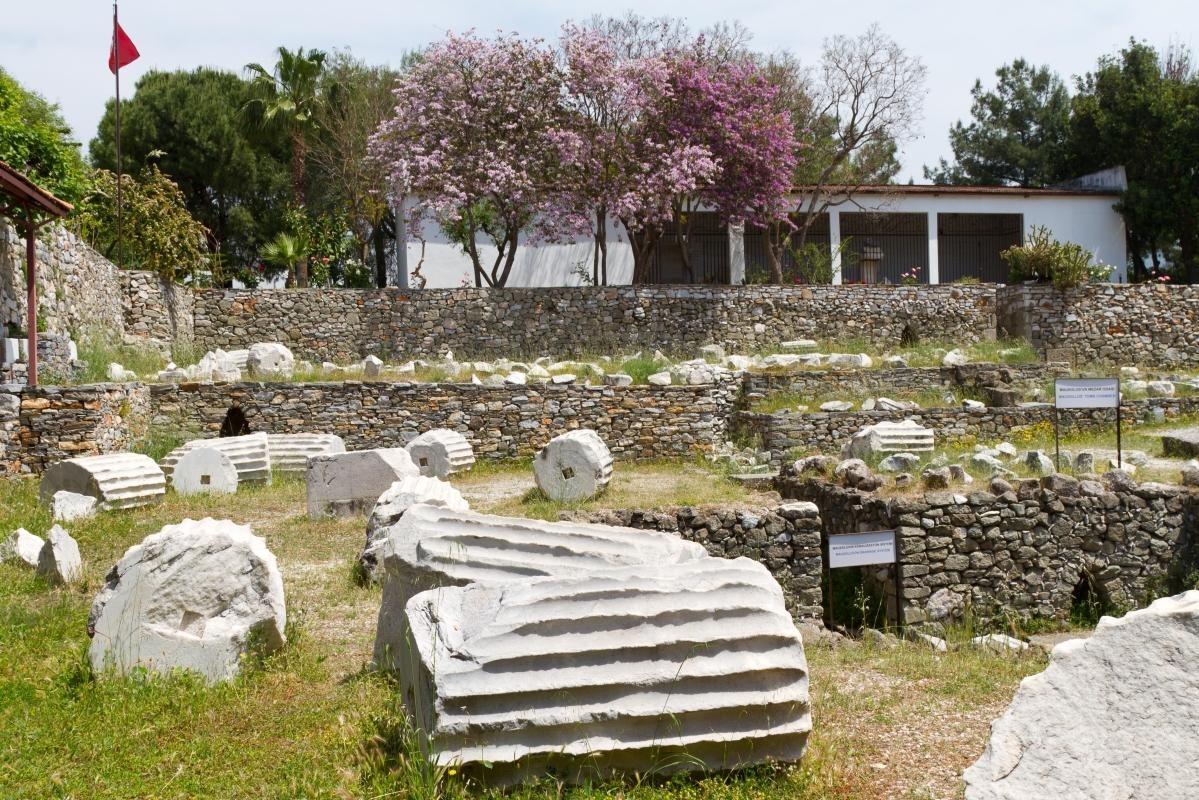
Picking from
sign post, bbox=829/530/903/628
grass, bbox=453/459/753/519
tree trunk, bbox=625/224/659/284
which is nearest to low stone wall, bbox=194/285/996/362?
tree trunk, bbox=625/224/659/284

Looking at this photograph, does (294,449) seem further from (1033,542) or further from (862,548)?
(1033,542)

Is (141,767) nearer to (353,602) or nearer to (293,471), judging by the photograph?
(353,602)

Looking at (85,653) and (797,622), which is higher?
(85,653)

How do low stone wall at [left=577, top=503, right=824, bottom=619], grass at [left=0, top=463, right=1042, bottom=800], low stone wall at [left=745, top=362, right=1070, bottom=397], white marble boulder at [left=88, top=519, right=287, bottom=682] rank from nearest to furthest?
grass at [left=0, top=463, right=1042, bottom=800] → white marble boulder at [left=88, top=519, right=287, bottom=682] → low stone wall at [left=577, top=503, right=824, bottom=619] → low stone wall at [left=745, top=362, right=1070, bottom=397]

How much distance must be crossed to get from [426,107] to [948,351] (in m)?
12.4

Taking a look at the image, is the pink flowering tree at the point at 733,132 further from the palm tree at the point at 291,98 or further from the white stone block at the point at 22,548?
the white stone block at the point at 22,548

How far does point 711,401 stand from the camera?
17406 millimetres

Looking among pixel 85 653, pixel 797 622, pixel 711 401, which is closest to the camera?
pixel 85 653

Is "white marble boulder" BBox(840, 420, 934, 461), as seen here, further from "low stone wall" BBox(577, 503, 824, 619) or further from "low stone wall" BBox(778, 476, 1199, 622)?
"low stone wall" BBox(577, 503, 824, 619)

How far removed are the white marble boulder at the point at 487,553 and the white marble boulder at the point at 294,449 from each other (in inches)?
341

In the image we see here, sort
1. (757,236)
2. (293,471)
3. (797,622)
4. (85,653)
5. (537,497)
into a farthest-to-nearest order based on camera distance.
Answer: (757,236), (293,471), (537,497), (797,622), (85,653)

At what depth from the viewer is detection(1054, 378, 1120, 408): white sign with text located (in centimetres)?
1184

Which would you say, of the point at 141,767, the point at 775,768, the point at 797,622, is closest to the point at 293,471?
the point at 797,622

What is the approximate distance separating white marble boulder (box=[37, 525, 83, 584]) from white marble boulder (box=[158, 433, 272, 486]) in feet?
18.6
